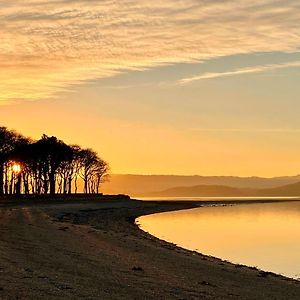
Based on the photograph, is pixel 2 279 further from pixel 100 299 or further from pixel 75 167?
pixel 75 167

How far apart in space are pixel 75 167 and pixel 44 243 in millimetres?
146073

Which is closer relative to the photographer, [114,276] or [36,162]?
[114,276]

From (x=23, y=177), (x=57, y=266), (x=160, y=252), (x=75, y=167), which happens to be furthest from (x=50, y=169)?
(x=57, y=266)

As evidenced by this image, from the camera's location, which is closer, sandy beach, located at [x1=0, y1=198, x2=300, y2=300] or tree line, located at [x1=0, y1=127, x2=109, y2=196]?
sandy beach, located at [x1=0, y1=198, x2=300, y2=300]

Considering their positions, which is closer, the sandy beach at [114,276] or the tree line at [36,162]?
the sandy beach at [114,276]

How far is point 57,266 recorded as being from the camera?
74.6 ft

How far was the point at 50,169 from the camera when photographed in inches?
6004

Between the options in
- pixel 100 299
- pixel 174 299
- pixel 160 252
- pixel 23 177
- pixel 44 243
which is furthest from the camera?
pixel 23 177

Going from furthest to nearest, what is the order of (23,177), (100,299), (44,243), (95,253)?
1. (23,177)
2. (44,243)
3. (95,253)
4. (100,299)

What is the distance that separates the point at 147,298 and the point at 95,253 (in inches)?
529

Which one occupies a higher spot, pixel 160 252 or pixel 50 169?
pixel 50 169

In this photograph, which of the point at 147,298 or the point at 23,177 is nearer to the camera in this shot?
the point at 147,298

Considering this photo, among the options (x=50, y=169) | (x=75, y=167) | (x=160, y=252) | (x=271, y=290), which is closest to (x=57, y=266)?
(x=271, y=290)

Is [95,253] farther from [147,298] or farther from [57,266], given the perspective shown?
[147,298]
